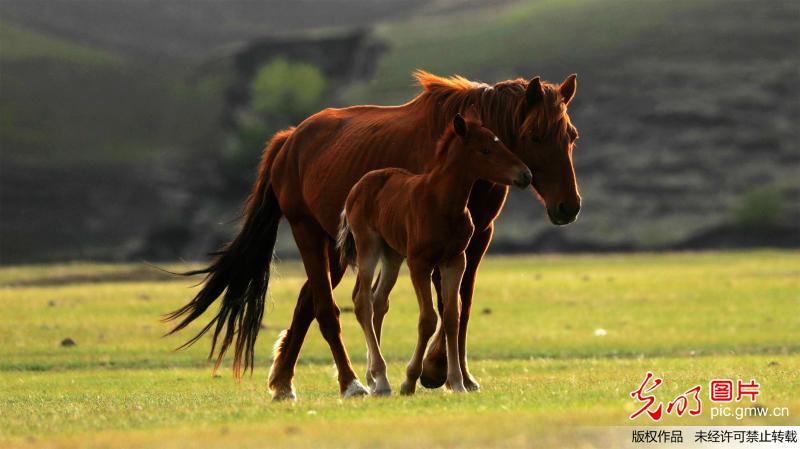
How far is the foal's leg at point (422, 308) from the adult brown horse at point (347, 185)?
0.20m

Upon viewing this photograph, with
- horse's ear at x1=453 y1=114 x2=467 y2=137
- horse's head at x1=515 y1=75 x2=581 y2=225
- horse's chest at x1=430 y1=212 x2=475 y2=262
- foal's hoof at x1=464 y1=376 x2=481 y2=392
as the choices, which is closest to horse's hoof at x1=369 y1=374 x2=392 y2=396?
foal's hoof at x1=464 y1=376 x2=481 y2=392

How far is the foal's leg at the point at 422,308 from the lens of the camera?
36.8 feet

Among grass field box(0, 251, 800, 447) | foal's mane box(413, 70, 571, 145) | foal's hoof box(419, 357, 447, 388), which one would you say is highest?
foal's mane box(413, 70, 571, 145)

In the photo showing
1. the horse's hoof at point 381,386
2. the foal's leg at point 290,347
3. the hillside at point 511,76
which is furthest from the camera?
the hillside at point 511,76

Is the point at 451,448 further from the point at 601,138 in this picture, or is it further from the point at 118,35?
the point at 118,35

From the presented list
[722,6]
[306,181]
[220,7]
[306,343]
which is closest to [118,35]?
[220,7]

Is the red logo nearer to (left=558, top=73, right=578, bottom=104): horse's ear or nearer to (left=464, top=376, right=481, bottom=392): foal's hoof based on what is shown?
(left=464, top=376, right=481, bottom=392): foal's hoof

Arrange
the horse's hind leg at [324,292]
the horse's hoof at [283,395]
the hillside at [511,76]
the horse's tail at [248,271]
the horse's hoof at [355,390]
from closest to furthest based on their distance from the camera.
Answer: the horse's hoof at [355,390] → the horse's hind leg at [324,292] → the horse's hoof at [283,395] → the horse's tail at [248,271] → the hillside at [511,76]

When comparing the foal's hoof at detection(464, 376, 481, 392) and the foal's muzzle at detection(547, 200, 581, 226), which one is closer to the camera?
the foal's muzzle at detection(547, 200, 581, 226)

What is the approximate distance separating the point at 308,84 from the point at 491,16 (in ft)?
71.5

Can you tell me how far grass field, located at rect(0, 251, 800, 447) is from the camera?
9188mm

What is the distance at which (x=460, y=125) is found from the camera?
11.3 m

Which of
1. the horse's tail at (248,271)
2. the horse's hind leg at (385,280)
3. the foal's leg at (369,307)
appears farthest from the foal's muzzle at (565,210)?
the horse's tail at (248,271)

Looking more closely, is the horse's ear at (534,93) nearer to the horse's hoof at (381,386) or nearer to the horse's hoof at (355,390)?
the horse's hoof at (381,386)
